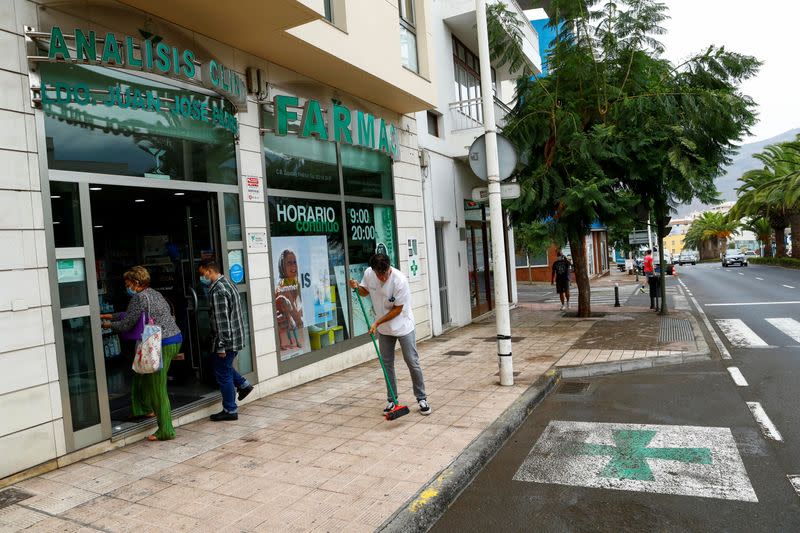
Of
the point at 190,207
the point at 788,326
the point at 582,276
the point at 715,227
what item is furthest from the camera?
the point at 715,227

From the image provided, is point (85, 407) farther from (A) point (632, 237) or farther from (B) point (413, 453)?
(A) point (632, 237)

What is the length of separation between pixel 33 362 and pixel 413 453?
10.8ft

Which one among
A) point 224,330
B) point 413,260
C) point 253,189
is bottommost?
point 224,330

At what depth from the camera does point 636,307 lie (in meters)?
16.7

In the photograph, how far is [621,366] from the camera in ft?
27.4

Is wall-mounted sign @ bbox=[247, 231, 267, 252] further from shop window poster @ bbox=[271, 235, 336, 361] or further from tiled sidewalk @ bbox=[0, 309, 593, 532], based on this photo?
tiled sidewalk @ bbox=[0, 309, 593, 532]

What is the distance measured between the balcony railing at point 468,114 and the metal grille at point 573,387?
26.5 ft

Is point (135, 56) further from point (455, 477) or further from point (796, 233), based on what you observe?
point (796, 233)

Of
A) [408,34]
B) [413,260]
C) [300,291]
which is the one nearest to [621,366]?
[413,260]

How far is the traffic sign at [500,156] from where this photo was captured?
7.29m

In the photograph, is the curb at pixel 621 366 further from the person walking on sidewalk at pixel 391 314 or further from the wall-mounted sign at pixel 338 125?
the wall-mounted sign at pixel 338 125

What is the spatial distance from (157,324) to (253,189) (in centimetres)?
244

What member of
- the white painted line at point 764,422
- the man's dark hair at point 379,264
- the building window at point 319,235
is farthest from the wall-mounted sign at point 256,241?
the white painted line at point 764,422

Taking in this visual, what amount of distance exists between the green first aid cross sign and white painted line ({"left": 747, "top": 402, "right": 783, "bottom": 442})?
33 centimetres
